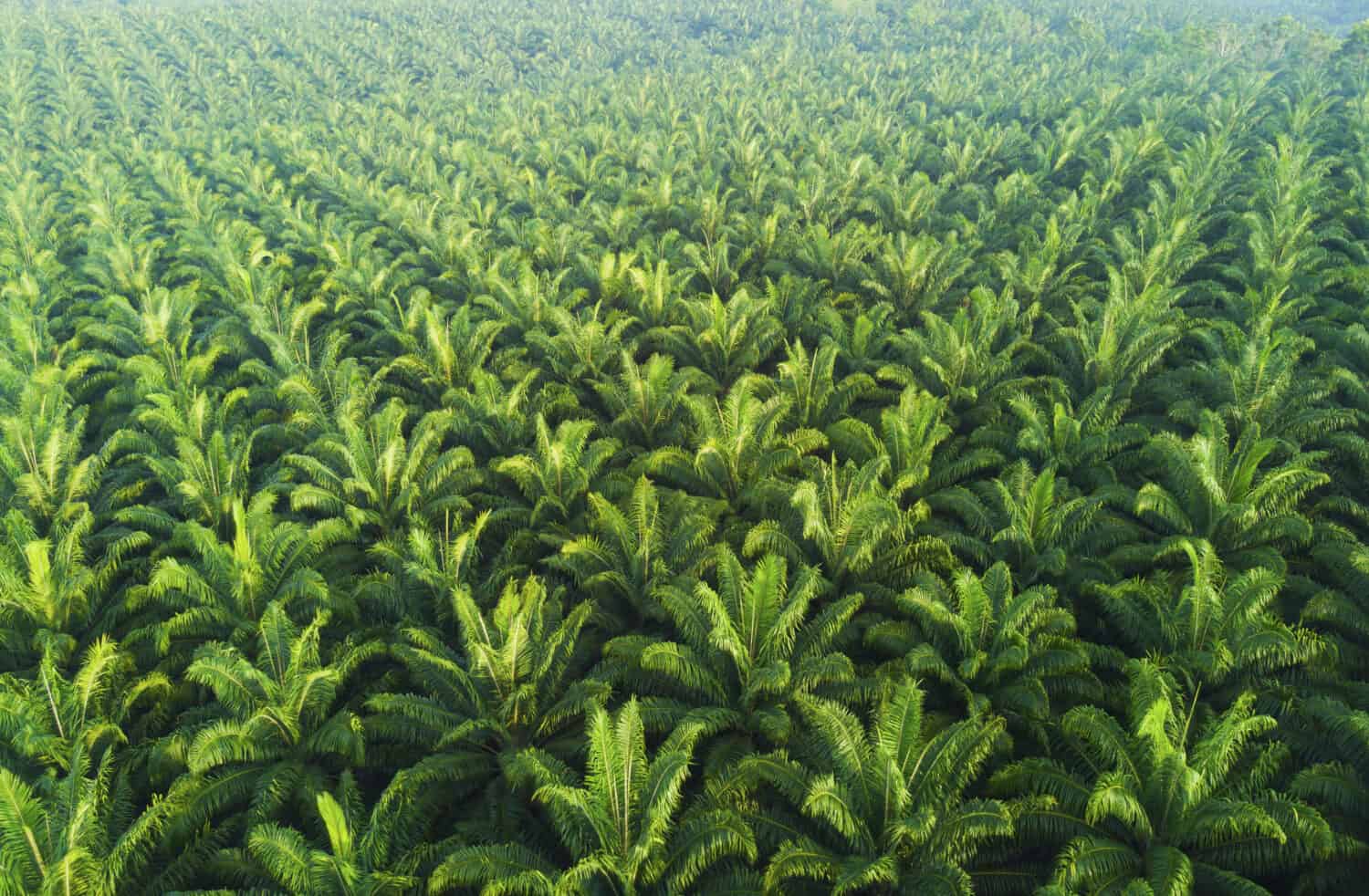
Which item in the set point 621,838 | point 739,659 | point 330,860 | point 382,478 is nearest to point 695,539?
point 739,659

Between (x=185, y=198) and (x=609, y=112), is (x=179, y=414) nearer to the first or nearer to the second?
(x=185, y=198)

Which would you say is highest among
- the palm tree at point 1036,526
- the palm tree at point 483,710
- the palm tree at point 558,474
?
the palm tree at point 1036,526

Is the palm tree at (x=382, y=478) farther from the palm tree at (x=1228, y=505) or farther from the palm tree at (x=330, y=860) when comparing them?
the palm tree at (x=1228, y=505)

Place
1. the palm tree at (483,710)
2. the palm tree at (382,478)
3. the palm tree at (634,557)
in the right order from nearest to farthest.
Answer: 1. the palm tree at (483,710)
2. the palm tree at (634,557)
3. the palm tree at (382,478)

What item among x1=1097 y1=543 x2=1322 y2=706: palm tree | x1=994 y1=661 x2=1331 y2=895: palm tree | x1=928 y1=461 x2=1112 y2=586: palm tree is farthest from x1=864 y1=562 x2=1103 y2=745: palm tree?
x1=928 y1=461 x2=1112 y2=586: palm tree

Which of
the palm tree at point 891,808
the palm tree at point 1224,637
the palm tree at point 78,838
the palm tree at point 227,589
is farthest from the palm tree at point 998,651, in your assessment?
the palm tree at point 78,838

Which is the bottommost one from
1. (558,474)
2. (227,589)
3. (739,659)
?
(227,589)

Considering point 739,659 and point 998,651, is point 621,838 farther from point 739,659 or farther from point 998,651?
point 998,651
